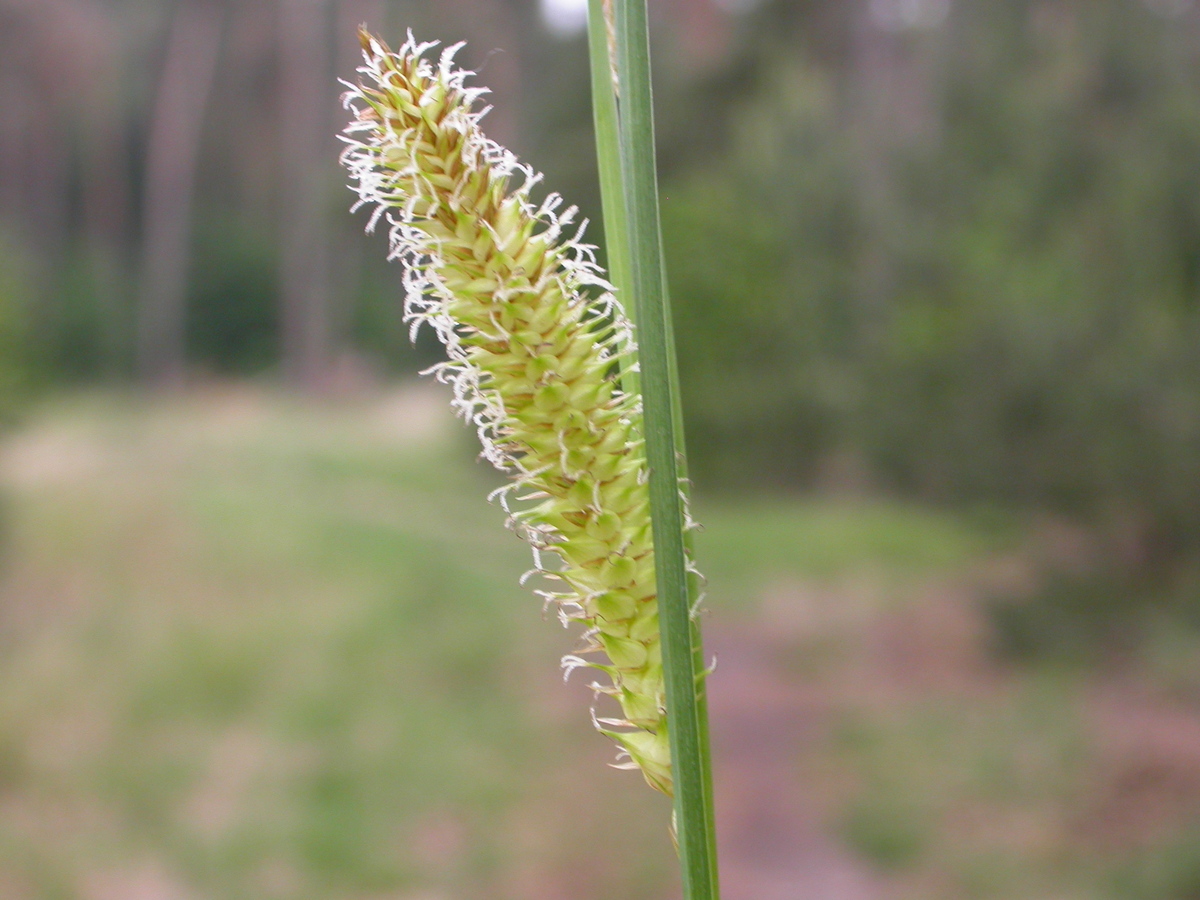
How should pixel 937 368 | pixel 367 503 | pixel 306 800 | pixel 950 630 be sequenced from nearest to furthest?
pixel 306 800 < pixel 937 368 < pixel 950 630 < pixel 367 503

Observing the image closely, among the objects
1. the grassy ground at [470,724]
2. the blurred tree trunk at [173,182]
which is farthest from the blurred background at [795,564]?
the blurred tree trunk at [173,182]

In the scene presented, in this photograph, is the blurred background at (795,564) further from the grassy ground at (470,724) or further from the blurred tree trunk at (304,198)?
the blurred tree trunk at (304,198)

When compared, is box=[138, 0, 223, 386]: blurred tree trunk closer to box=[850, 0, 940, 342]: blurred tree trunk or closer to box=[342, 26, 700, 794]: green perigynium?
box=[850, 0, 940, 342]: blurred tree trunk

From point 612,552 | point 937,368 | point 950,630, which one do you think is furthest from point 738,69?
point 612,552

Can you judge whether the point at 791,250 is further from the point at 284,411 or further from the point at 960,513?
the point at 284,411

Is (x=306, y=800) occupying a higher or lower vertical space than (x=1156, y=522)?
lower

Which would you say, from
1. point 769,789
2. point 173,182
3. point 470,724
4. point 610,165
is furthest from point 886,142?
point 173,182
